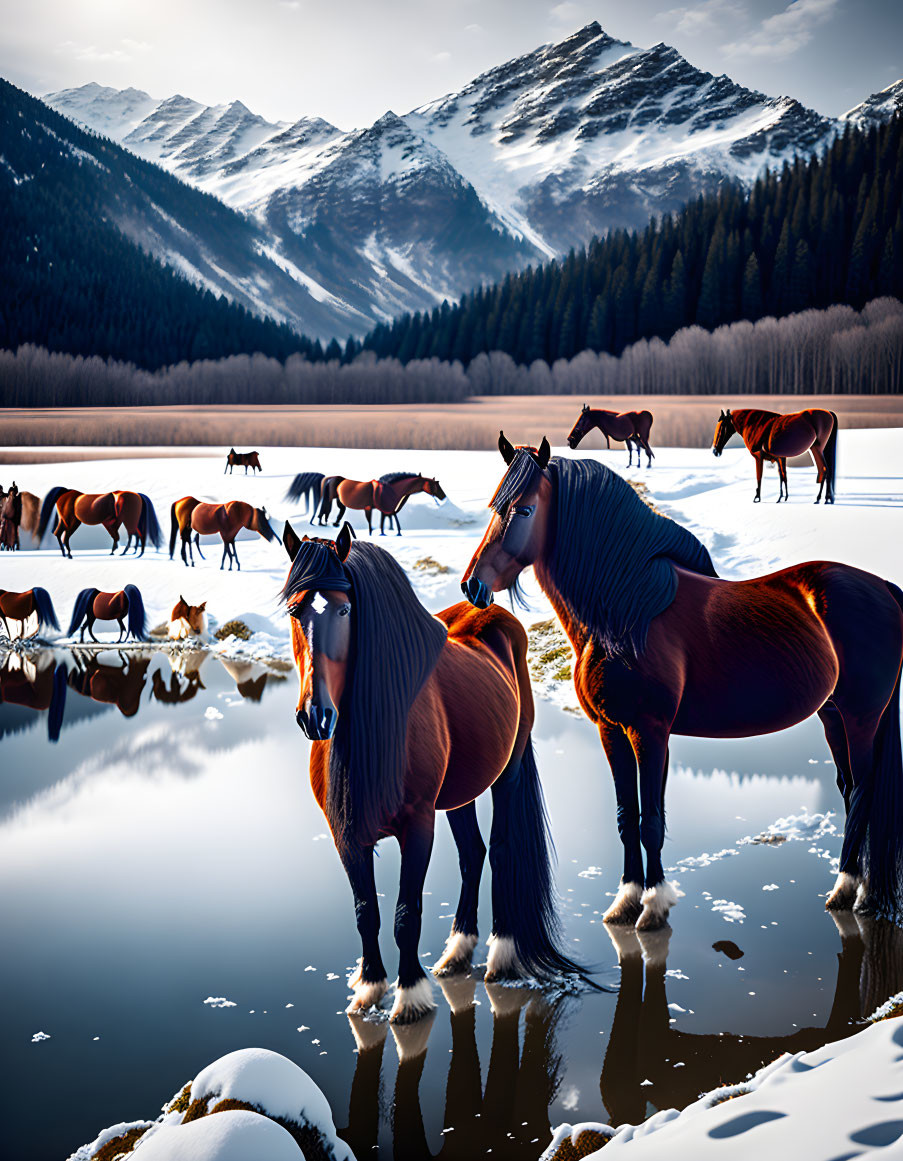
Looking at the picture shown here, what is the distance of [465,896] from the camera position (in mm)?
2975

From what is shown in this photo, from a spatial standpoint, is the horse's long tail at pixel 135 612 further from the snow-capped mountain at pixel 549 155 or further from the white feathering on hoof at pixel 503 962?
the snow-capped mountain at pixel 549 155

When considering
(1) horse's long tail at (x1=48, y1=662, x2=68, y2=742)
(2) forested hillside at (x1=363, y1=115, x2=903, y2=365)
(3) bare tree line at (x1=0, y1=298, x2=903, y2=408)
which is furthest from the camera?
(2) forested hillside at (x1=363, y1=115, x2=903, y2=365)

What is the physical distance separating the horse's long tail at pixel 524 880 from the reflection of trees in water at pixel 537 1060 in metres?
0.15

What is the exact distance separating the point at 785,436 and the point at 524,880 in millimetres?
7056

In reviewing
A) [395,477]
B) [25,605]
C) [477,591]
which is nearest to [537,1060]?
[477,591]

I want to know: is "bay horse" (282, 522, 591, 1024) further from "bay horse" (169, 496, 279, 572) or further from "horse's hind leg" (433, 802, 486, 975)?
"bay horse" (169, 496, 279, 572)

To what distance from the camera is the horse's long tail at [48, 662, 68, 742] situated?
20.4ft

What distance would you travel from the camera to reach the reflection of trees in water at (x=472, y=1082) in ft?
7.18

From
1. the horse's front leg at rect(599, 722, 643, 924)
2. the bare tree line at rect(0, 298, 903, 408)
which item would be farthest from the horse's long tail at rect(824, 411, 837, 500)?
the horse's front leg at rect(599, 722, 643, 924)

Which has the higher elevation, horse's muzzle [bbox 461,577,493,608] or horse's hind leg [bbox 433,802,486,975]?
horse's muzzle [bbox 461,577,493,608]

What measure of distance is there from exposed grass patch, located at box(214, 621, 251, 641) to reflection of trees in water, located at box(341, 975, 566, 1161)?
6426mm

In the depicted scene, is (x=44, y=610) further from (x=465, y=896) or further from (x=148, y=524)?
(x=465, y=896)

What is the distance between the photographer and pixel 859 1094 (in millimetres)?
1185

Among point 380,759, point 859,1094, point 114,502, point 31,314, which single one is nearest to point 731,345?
point 114,502
